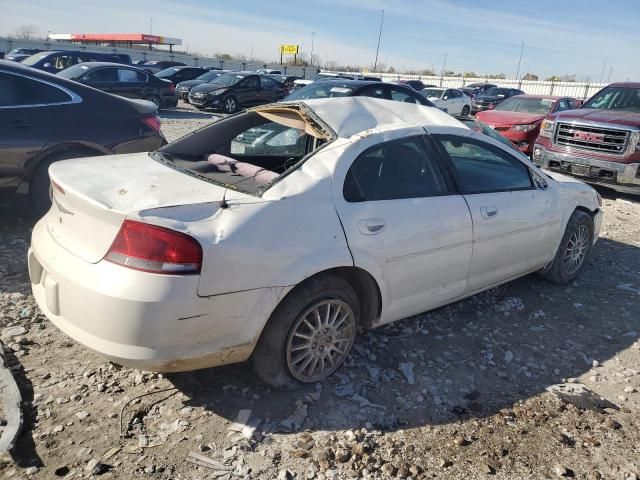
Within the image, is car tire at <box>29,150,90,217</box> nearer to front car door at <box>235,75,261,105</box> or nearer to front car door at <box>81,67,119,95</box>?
front car door at <box>81,67,119,95</box>

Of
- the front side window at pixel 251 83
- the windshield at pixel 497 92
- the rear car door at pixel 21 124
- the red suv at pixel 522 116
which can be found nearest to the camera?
the rear car door at pixel 21 124

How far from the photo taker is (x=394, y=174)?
339 centimetres

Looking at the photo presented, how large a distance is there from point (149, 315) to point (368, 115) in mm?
2001

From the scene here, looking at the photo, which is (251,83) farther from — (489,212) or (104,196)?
(104,196)

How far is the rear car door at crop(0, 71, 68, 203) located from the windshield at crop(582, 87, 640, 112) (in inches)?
369

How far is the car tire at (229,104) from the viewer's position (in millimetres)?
19516

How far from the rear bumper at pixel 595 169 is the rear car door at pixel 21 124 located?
26.0ft

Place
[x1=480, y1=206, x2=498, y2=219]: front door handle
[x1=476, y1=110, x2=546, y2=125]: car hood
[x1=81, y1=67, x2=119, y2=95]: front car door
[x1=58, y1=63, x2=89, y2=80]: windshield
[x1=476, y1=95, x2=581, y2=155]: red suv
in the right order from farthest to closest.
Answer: [x1=81, y1=67, x2=119, y2=95]: front car door < [x1=58, y1=63, x2=89, y2=80]: windshield < [x1=476, y1=110, x2=546, y2=125]: car hood < [x1=476, y1=95, x2=581, y2=155]: red suv < [x1=480, y1=206, x2=498, y2=219]: front door handle

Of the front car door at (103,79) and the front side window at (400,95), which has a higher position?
the front side window at (400,95)

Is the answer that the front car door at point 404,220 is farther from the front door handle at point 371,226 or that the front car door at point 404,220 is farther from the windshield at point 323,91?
the windshield at point 323,91

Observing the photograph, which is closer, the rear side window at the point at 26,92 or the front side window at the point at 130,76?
the rear side window at the point at 26,92

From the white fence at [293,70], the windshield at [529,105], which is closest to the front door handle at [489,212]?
the windshield at [529,105]

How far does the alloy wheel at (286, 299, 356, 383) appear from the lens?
9.86ft

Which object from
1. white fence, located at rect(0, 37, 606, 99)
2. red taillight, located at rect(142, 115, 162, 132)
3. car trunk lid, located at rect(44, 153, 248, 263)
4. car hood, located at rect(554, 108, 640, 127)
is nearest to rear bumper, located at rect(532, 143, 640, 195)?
car hood, located at rect(554, 108, 640, 127)
